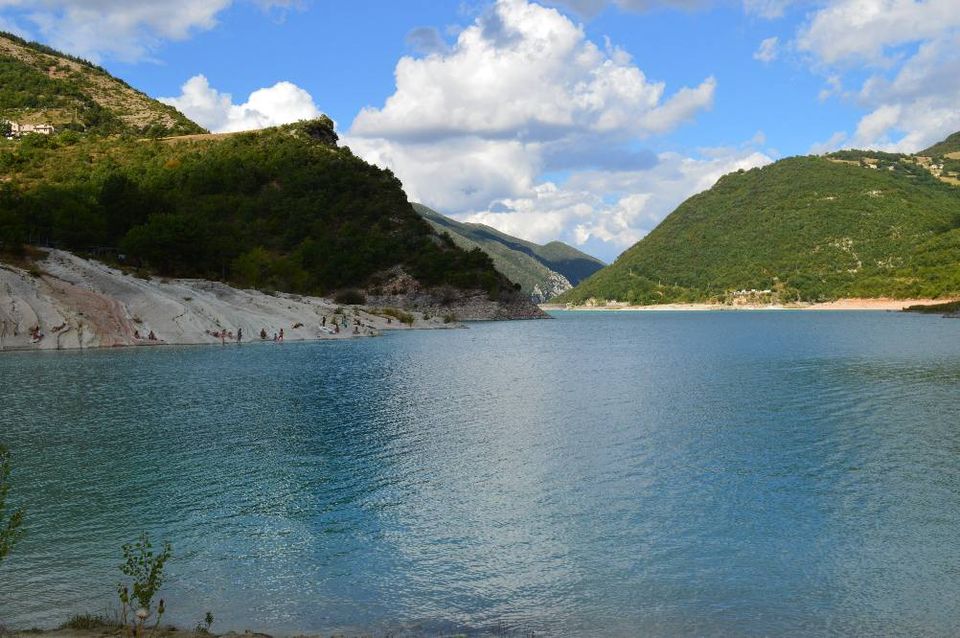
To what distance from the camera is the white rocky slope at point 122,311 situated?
69.9m

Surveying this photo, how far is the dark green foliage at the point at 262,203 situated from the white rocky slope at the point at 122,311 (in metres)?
30.1

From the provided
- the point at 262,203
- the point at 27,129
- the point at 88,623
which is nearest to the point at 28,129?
the point at 27,129

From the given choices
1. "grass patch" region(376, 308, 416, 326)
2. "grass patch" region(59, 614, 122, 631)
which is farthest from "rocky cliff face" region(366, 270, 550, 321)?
"grass patch" region(59, 614, 122, 631)

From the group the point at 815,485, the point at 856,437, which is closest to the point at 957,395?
the point at 856,437

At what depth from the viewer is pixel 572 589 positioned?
15094mm

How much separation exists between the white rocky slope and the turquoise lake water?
2653 cm

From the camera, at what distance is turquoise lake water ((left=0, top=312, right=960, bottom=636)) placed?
14195 millimetres

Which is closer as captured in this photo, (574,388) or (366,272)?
(574,388)

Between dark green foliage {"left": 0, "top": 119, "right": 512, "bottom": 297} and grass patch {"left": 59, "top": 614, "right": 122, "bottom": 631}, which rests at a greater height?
dark green foliage {"left": 0, "top": 119, "right": 512, "bottom": 297}

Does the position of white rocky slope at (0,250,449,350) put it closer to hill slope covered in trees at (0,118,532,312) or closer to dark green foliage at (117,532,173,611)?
hill slope covered in trees at (0,118,532,312)

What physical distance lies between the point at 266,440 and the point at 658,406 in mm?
21411

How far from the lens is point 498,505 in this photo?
837 inches

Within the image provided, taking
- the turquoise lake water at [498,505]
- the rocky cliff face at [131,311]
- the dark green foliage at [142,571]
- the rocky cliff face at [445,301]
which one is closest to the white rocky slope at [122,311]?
the rocky cliff face at [131,311]

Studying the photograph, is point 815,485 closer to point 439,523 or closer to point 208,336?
point 439,523
